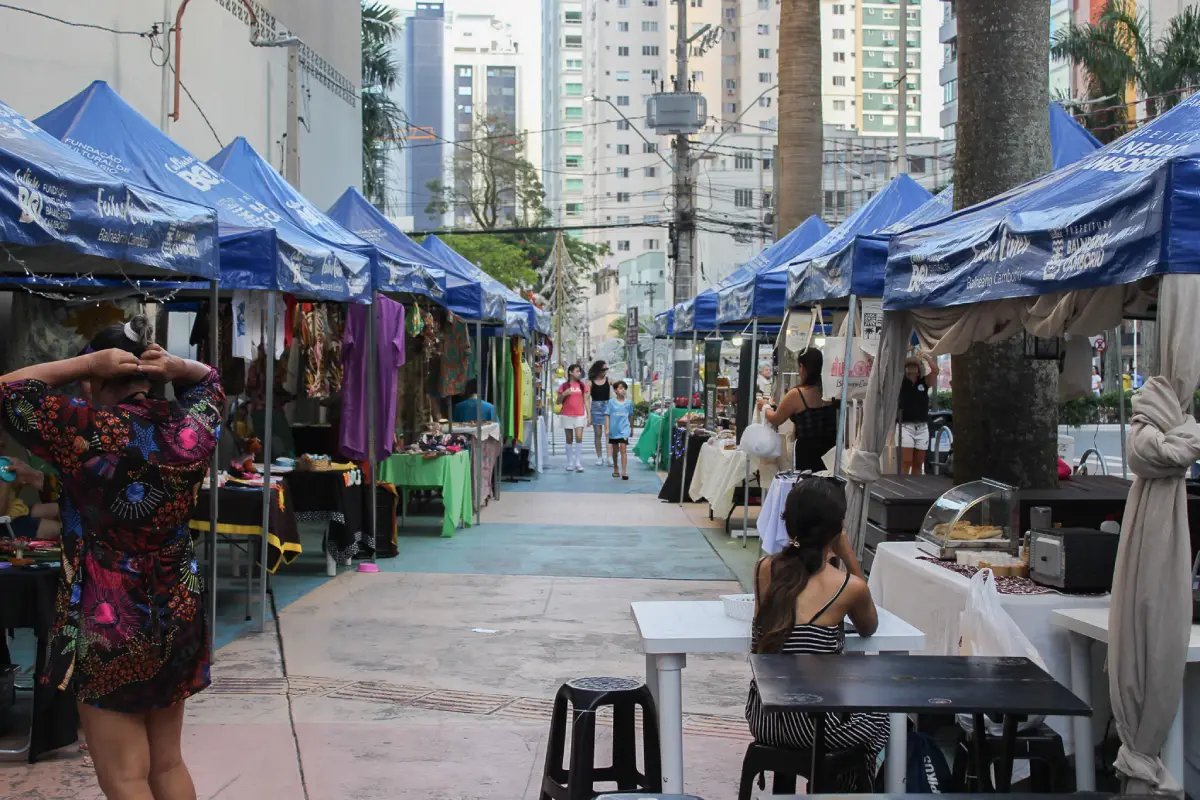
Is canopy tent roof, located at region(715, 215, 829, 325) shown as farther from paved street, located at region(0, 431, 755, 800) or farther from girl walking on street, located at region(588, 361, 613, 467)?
girl walking on street, located at region(588, 361, 613, 467)

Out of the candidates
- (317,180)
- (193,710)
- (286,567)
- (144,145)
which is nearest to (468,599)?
(286,567)

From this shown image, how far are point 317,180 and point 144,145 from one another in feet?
32.1

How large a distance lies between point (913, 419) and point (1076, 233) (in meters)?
9.27

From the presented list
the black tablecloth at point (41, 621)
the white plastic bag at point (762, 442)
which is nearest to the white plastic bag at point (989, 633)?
the black tablecloth at point (41, 621)

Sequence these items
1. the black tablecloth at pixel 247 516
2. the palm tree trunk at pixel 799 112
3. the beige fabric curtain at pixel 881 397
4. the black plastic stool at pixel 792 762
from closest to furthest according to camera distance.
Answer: the black plastic stool at pixel 792 762 → the beige fabric curtain at pixel 881 397 → the black tablecloth at pixel 247 516 → the palm tree trunk at pixel 799 112

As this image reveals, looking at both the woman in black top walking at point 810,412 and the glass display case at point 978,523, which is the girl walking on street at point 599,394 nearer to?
the woman in black top walking at point 810,412

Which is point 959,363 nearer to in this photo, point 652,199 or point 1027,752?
point 1027,752

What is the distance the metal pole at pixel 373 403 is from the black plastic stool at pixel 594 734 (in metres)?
7.17

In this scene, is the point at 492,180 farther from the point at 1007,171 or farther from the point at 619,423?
the point at 1007,171

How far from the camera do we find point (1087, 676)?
5.59m

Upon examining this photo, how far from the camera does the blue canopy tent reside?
4.54 meters

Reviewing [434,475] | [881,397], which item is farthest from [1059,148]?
[434,475]

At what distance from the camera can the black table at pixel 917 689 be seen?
370 centimetres

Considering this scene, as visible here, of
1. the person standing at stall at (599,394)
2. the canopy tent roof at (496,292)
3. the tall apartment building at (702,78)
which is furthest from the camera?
the tall apartment building at (702,78)
